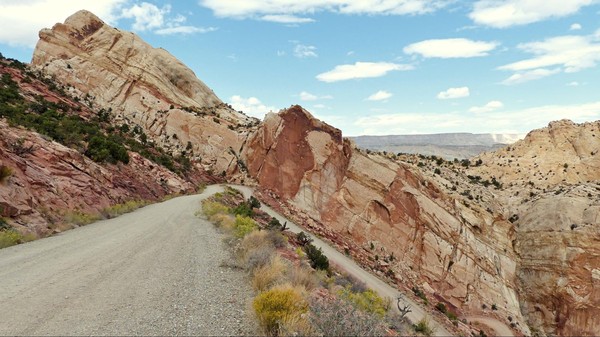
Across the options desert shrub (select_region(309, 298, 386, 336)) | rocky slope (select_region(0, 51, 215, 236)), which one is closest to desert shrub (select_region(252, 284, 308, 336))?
desert shrub (select_region(309, 298, 386, 336))

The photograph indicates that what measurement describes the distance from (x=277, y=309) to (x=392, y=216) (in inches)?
1577

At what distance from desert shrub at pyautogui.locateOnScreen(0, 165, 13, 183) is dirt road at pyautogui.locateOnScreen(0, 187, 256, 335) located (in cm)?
357

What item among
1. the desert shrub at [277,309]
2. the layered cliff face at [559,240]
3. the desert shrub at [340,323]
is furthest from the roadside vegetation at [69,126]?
the layered cliff face at [559,240]

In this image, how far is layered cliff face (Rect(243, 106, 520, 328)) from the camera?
40125 mm

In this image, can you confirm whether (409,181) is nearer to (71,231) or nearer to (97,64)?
(71,231)

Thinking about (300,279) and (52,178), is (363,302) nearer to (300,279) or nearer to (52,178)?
(300,279)

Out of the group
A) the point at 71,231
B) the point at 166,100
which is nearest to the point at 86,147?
the point at 71,231

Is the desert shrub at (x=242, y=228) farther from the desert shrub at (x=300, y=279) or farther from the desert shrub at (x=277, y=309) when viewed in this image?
the desert shrub at (x=277, y=309)

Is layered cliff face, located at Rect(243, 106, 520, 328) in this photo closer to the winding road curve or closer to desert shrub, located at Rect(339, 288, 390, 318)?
desert shrub, located at Rect(339, 288, 390, 318)

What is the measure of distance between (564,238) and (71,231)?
45.5 meters

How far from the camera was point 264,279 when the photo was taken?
27.8ft

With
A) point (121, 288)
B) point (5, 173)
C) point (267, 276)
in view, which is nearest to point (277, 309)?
point (267, 276)

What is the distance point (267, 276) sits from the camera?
8555mm

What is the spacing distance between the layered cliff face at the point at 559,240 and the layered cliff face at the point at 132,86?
41.9 metres
